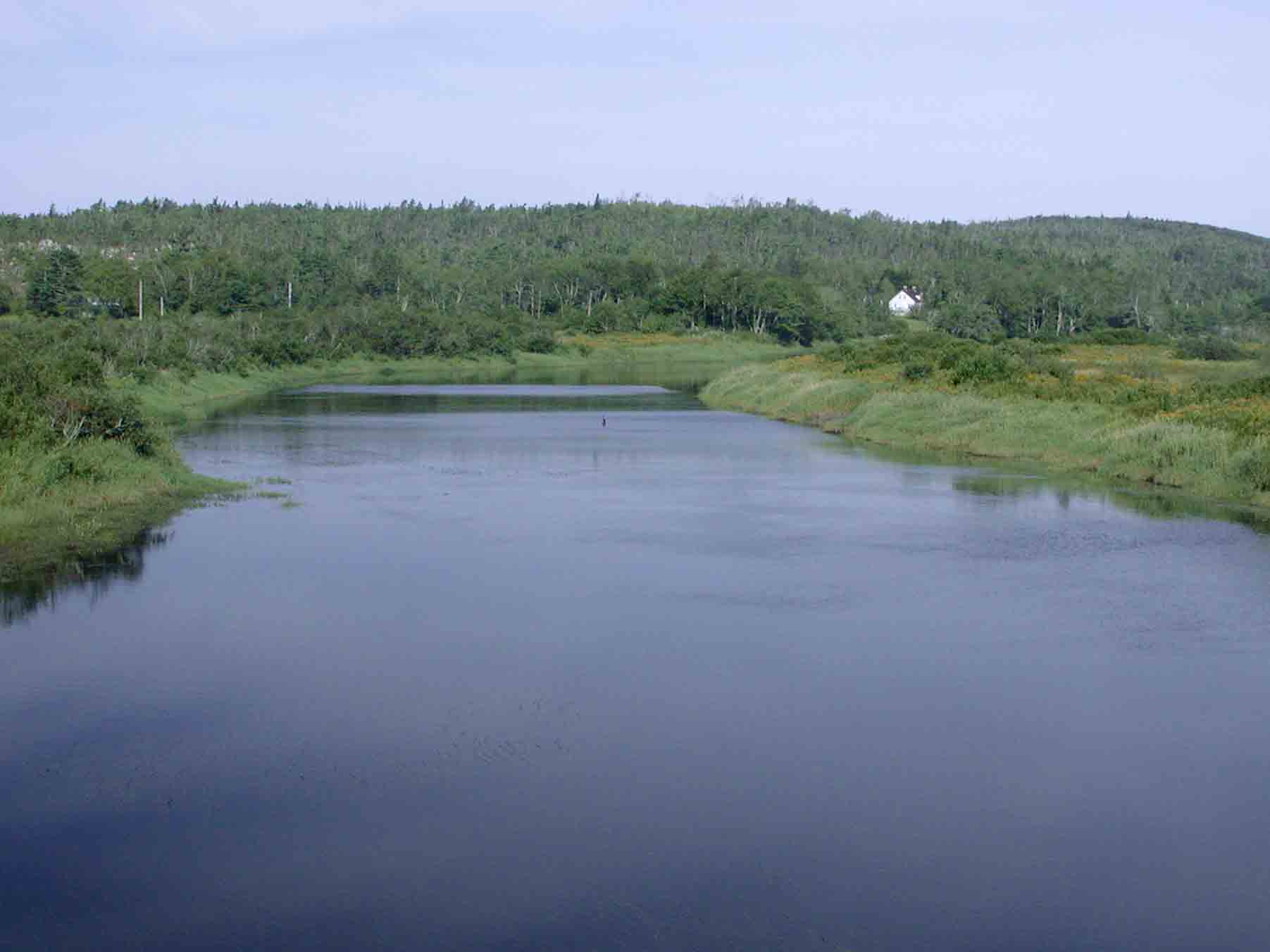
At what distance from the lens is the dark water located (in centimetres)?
859

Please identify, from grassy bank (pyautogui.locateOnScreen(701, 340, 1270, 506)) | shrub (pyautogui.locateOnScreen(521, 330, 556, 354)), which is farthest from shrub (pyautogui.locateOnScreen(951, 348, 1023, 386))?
shrub (pyautogui.locateOnScreen(521, 330, 556, 354))

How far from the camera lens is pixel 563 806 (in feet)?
33.3

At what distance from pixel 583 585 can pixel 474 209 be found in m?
156

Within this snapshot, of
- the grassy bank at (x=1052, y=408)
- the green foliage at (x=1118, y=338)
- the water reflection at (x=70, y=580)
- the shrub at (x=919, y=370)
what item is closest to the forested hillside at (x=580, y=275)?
the green foliage at (x=1118, y=338)

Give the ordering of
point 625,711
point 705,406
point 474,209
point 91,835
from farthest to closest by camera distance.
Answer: point 474,209 < point 705,406 < point 625,711 < point 91,835

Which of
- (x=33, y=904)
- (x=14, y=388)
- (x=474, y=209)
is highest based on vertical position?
(x=474, y=209)

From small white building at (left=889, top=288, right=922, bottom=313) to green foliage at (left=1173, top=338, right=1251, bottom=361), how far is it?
59.7 metres

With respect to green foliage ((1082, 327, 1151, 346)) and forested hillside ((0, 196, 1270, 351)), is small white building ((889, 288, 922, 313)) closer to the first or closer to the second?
forested hillside ((0, 196, 1270, 351))

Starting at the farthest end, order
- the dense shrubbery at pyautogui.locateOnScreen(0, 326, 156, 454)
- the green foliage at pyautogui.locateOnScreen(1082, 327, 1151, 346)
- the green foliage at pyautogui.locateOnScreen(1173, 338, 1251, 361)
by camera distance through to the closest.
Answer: the green foliage at pyautogui.locateOnScreen(1082, 327, 1151, 346) < the green foliage at pyautogui.locateOnScreen(1173, 338, 1251, 361) < the dense shrubbery at pyautogui.locateOnScreen(0, 326, 156, 454)

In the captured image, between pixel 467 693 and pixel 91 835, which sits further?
pixel 467 693

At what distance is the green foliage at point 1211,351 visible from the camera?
57.4 metres

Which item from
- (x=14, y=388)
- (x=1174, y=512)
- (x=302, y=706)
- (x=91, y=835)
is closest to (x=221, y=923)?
(x=91, y=835)

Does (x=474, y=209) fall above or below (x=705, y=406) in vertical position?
above

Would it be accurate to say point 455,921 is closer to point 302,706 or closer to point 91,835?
point 91,835
